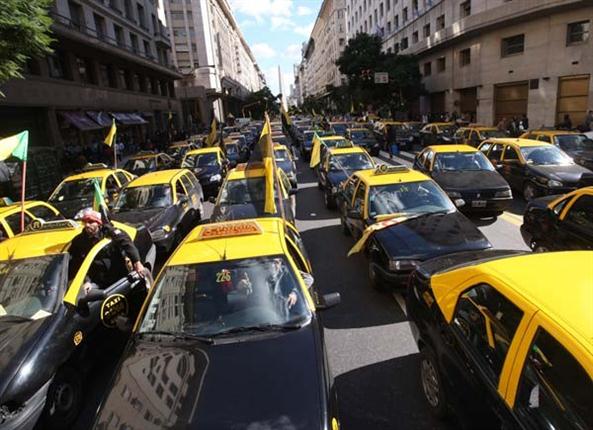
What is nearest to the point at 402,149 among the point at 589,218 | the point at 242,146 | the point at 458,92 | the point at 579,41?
the point at 242,146

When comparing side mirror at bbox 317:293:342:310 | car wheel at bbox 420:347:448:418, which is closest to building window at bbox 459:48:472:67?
side mirror at bbox 317:293:342:310

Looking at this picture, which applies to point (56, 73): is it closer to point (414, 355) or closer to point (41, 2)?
point (41, 2)

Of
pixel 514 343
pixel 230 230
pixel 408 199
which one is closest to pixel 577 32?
pixel 408 199

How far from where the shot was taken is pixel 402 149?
25281 mm

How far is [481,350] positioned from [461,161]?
29.3 ft

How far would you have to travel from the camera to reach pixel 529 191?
10969 millimetres

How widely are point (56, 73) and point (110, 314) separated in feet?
86.0

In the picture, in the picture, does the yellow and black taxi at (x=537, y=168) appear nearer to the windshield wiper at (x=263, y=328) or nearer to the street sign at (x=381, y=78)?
the windshield wiper at (x=263, y=328)

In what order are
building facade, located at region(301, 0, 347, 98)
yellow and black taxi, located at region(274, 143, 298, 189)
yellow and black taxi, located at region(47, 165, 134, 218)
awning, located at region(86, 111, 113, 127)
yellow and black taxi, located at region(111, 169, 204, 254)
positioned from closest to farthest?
1. yellow and black taxi, located at region(111, 169, 204, 254)
2. yellow and black taxi, located at region(47, 165, 134, 218)
3. yellow and black taxi, located at region(274, 143, 298, 189)
4. awning, located at region(86, 111, 113, 127)
5. building facade, located at region(301, 0, 347, 98)

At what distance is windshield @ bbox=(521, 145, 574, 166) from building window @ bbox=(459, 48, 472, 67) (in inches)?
1012

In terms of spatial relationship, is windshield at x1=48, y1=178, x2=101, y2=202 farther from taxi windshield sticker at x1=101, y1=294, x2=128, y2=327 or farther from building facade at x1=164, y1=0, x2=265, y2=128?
building facade at x1=164, y1=0, x2=265, y2=128

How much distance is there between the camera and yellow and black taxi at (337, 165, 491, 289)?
19.0 ft

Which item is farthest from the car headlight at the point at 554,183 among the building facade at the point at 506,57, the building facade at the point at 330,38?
the building facade at the point at 330,38

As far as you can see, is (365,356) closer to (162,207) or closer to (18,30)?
(162,207)
